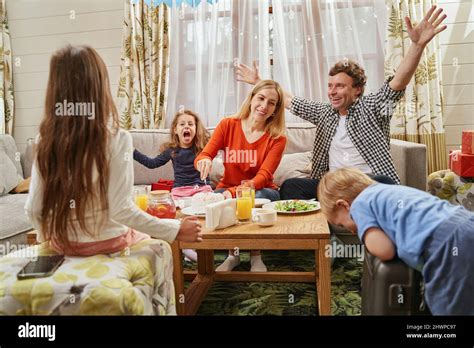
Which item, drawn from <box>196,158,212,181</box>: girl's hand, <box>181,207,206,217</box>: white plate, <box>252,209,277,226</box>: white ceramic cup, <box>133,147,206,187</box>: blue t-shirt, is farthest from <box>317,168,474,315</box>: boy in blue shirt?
<box>133,147,206,187</box>: blue t-shirt

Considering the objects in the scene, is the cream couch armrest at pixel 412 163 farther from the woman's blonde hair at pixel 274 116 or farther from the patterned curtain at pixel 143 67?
the patterned curtain at pixel 143 67

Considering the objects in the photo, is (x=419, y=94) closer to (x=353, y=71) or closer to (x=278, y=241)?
(x=353, y=71)

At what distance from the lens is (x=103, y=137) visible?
84 centimetres

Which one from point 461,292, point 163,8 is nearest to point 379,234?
point 461,292

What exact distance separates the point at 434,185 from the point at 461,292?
504 mm

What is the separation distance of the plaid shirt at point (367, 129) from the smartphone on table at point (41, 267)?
967mm

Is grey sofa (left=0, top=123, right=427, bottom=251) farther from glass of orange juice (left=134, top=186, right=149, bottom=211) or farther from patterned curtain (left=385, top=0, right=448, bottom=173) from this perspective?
glass of orange juice (left=134, top=186, right=149, bottom=211)

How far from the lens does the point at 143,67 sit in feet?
4.76

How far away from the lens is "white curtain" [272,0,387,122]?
5.31 ft

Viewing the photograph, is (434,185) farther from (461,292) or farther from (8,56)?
(8,56)

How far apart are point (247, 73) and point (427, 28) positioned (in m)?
0.61

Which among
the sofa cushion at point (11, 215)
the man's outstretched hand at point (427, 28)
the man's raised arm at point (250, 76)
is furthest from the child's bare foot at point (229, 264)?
the man's outstretched hand at point (427, 28)

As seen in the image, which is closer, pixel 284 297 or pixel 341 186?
pixel 341 186

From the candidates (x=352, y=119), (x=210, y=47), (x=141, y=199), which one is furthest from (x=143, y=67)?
(x=352, y=119)
